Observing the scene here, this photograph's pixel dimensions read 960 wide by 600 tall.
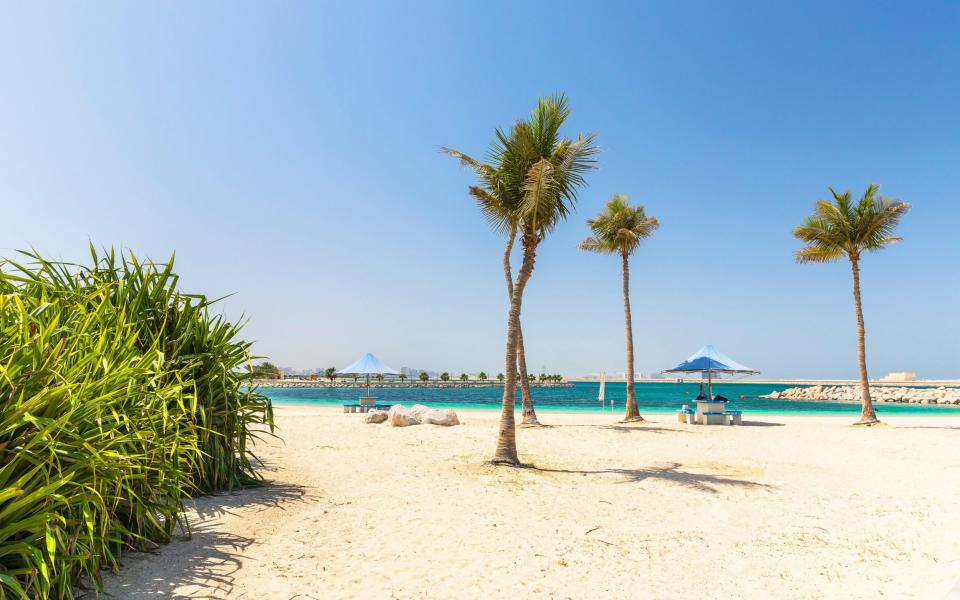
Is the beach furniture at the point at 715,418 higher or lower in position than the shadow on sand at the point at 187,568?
lower

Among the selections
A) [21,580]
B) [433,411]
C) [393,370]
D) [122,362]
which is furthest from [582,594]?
[393,370]

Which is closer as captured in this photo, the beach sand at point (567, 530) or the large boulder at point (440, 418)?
the beach sand at point (567, 530)

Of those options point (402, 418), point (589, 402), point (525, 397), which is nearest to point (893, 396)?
point (589, 402)

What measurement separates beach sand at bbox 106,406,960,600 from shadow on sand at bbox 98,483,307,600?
0.02 m

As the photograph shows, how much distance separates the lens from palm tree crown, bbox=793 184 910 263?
19.2 m

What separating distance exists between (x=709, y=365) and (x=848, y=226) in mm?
7673

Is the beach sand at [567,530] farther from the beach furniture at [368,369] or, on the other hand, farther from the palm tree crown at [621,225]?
the beach furniture at [368,369]

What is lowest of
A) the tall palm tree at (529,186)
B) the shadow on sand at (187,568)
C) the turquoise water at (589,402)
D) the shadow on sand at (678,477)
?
the turquoise water at (589,402)

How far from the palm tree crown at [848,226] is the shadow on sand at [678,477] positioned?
50.0 feet

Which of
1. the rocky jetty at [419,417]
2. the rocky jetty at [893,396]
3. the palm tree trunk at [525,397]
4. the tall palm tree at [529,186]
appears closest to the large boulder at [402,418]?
the rocky jetty at [419,417]

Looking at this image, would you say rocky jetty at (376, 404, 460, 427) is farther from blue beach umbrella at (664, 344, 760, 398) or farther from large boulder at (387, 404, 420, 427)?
blue beach umbrella at (664, 344, 760, 398)

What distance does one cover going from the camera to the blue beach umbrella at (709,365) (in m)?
20.5

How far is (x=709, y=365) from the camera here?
20812 millimetres

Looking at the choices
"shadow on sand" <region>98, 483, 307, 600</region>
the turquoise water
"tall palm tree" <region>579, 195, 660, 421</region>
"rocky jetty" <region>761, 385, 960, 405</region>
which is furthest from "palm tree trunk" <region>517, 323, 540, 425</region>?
"rocky jetty" <region>761, 385, 960, 405</region>
